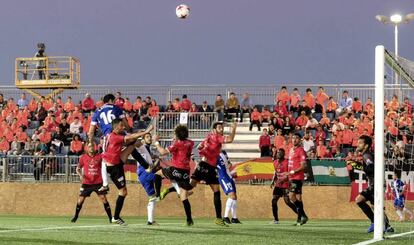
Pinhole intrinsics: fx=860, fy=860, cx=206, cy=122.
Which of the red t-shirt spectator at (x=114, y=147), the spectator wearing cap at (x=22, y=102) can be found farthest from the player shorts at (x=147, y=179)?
the spectator wearing cap at (x=22, y=102)

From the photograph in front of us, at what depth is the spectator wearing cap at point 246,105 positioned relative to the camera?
37438 millimetres

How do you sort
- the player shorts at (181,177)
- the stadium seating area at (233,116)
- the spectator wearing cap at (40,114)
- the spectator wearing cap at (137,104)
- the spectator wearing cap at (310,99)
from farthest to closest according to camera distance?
the spectator wearing cap at (40,114) < the spectator wearing cap at (137,104) < the spectator wearing cap at (310,99) < the stadium seating area at (233,116) < the player shorts at (181,177)

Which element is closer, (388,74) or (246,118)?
(388,74)

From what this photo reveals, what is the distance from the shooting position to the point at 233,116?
3712 centimetres

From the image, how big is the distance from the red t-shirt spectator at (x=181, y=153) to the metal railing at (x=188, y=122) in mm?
17064

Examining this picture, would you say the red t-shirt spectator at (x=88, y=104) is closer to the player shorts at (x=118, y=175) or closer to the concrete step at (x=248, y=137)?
the concrete step at (x=248, y=137)

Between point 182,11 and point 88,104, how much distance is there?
829 centimetres

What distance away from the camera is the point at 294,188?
21719 millimetres

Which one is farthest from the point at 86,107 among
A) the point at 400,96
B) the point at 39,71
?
the point at 400,96

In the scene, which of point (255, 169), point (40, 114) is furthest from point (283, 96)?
point (40, 114)

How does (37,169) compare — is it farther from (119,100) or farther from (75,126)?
(119,100)

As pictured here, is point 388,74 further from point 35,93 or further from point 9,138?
point 35,93

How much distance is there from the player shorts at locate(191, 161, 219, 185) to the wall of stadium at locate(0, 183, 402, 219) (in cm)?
1048

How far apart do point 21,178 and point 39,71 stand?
18168mm
